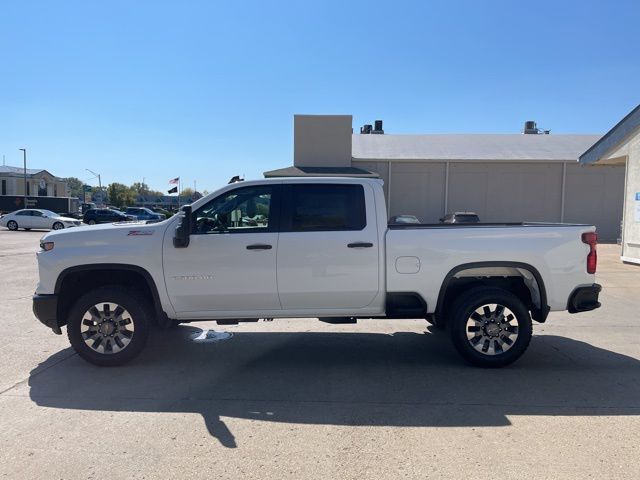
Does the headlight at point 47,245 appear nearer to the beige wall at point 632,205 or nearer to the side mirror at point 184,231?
the side mirror at point 184,231

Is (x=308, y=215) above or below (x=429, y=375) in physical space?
above

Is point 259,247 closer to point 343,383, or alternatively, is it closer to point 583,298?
point 343,383

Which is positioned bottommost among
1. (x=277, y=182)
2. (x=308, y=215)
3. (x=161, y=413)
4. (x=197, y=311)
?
(x=161, y=413)

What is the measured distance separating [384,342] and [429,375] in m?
1.37

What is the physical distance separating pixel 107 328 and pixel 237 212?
187 centimetres

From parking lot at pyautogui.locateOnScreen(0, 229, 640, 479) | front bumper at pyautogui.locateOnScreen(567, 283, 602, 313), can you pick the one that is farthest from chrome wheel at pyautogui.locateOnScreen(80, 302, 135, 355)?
front bumper at pyautogui.locateOnScreen(567, 283, 602, 313)

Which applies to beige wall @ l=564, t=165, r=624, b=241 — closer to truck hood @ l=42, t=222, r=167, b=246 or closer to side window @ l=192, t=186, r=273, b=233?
side window @ l=192, t=186, r=273, b=233

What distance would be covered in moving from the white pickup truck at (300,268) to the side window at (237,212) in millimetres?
11

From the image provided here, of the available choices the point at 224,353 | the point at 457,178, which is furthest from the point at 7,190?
the point at 224,353

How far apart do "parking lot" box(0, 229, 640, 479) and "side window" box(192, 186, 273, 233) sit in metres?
1.54

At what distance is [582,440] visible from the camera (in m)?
3.75

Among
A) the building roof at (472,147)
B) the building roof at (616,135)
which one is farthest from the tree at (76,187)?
the building roof at (616,135)

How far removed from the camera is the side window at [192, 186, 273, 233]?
5.35 metres

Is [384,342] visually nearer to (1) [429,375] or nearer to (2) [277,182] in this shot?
(1) [429,375]
